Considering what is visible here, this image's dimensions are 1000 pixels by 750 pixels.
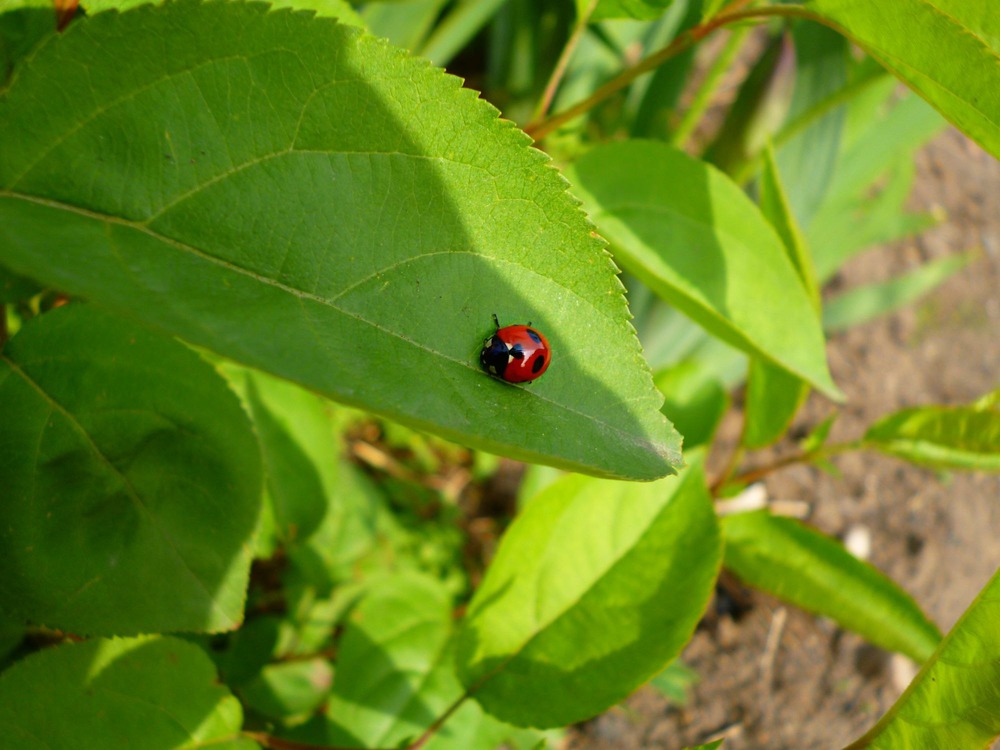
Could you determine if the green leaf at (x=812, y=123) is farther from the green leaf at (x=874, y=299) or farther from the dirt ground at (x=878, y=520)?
the dirt ground at (x=878, y=520)

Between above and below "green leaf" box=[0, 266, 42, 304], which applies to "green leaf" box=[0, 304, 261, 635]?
below

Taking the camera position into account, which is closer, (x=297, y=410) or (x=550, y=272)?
(x=550, y=272)

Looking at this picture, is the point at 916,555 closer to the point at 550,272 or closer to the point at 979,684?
the point at 979,684

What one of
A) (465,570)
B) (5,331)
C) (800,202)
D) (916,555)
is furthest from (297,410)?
(916,555)

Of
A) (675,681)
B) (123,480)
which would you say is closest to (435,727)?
(123,480)

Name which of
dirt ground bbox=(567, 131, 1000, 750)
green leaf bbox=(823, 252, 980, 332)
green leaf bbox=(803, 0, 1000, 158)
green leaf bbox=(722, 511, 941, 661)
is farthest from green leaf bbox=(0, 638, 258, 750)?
green leaf bbox=(823, 252, 980, 332)

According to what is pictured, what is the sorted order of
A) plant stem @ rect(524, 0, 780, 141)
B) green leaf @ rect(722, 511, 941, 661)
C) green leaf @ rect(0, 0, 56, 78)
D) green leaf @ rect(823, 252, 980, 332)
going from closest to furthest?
green leaf @ rect(0, 0, 56, 78), plant stem @ rect(524, 0, 780, 141), green leaf @ rect(722, 511, 941, 661), green leaf @ rect(823, 252, 980, 332)

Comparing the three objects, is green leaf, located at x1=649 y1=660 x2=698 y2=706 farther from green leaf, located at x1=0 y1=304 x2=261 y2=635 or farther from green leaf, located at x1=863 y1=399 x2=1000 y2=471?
green leaf, located at x1=0 y1=304 x2=261 y2=635
